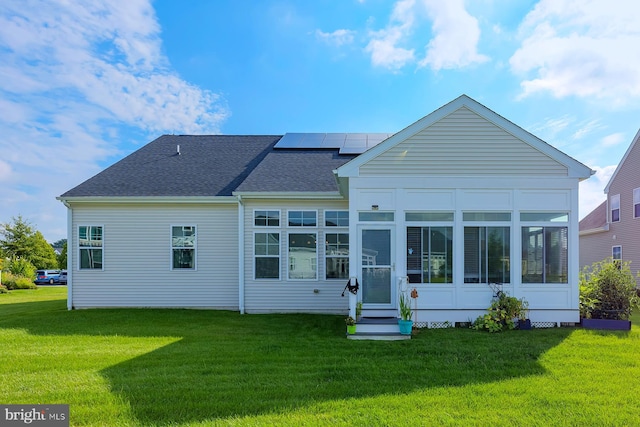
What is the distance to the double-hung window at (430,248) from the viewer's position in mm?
8508

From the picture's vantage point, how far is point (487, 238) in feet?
28.1

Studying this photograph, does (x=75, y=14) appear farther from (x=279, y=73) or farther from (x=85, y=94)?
(x=279, y=73)

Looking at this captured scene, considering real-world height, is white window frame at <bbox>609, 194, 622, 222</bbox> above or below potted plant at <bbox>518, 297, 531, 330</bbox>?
above

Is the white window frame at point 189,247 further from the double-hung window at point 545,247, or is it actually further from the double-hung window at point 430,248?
the double-hung window at point 545,247

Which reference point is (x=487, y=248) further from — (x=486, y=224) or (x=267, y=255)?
(x=267, y=255)

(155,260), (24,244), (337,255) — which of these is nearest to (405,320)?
(337,255)

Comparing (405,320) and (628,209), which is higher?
(628,209)

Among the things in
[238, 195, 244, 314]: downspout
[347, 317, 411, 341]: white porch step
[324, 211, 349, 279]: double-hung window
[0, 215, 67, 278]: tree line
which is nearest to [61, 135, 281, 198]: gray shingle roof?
[238, 195, 244, 314]: downspout

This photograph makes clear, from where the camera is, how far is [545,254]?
28.2 ft

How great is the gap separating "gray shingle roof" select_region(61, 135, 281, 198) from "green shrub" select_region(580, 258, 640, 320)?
9.89m

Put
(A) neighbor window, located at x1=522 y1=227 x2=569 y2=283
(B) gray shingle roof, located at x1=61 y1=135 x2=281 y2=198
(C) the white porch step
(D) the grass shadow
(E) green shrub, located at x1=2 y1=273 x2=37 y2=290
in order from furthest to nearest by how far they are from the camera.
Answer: (E) green shrub, located at x1=2 y1=273 x2=37 y2=290 → (B) gray shingle roof, located at x1=61 y1=135 x2=281 y2=198 → (A) neighbor window, located at x1=522 y1=227 x2=569 y2=283 → (C) the white porch step → (D) the grass shadow

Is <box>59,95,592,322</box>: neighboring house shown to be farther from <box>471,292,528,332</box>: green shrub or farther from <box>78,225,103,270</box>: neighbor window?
<box>471,292,528,332</box>: green shrub

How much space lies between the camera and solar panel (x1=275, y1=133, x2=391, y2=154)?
1402cm

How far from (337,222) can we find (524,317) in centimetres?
528
